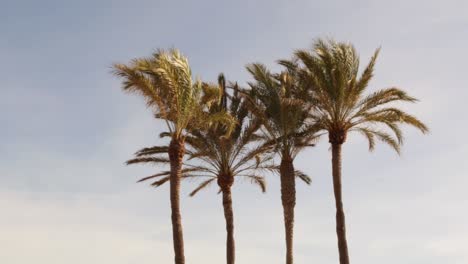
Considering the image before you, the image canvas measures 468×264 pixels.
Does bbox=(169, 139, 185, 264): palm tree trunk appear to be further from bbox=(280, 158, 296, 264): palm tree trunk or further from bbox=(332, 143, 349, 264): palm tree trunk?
bbox=(280, 158, 296, 264): palm tree trunk

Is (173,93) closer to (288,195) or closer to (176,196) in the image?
(176,196)

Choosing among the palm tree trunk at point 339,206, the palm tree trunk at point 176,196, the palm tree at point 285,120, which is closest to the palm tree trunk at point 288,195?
the palm tree at point 285,120

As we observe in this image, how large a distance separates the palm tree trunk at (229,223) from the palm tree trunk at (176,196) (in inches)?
289

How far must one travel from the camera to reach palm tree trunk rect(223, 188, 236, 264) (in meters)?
31.5

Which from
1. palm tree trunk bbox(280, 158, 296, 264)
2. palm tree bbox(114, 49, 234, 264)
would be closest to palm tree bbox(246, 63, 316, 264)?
palm tree trunk bbox(280, 158, 296, 264)

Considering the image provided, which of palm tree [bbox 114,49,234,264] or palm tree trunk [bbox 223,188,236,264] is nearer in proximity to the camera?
palm tree [bbox 114,49,234,264]

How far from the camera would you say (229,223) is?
32156mm

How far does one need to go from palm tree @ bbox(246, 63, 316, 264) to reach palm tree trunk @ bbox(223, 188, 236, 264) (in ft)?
9.09

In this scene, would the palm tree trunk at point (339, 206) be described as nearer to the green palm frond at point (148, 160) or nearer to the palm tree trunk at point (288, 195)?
the palm tree trunk at point (288, 195)

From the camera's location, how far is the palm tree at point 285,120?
29.6m

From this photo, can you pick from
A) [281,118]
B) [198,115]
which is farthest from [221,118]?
[281,118]

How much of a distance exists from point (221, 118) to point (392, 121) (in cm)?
766

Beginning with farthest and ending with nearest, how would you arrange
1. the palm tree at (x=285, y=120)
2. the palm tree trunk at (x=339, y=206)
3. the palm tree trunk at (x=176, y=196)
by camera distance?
1. the palm tree at (x=285, y=120)
2. the palm tree trunk at (x=339, y=206)
3. the palm tree trunk at (x=176, y=196)

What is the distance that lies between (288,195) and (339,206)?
421cm
